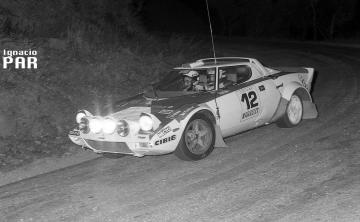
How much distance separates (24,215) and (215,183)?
215 cm

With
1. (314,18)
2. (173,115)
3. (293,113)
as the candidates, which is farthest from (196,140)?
(314,18)

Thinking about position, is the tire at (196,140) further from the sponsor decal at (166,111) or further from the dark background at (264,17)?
the dark background at (264,17)

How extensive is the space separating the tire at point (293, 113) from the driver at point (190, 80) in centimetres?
162

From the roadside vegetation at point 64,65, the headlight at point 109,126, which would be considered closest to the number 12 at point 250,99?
the headlight at point 109,126

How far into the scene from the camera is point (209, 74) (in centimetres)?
792

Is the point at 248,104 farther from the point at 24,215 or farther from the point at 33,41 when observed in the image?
the point at 33,41

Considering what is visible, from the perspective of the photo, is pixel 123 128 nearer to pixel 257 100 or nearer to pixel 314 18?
pixel 257 100

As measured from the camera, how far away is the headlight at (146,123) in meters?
6.59

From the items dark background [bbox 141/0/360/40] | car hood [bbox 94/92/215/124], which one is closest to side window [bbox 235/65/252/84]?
car hood [bbox 94/92/215/124]

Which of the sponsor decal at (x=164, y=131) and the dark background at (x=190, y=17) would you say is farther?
the dark background at (x=190, y=17)

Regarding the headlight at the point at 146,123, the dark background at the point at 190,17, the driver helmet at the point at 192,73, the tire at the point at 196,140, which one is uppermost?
the dark background at the point at 190,17

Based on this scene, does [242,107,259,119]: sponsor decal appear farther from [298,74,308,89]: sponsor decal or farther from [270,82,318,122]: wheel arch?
[298,74,308,89]: sponsor decal

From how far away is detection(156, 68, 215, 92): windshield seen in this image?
25.8ft

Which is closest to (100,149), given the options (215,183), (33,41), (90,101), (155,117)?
(155,117)
